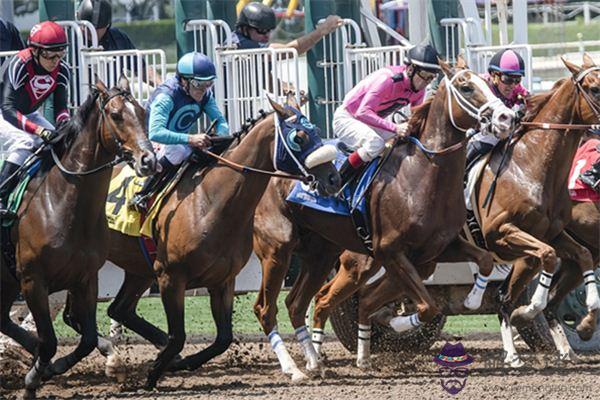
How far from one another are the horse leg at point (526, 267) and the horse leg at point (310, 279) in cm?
131

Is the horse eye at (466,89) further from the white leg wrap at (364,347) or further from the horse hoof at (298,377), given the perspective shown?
the horse hoof at (298,377)

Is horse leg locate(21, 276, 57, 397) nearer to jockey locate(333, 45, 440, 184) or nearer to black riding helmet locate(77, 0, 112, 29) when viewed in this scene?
jockey locate(333, 45, 440, 184)

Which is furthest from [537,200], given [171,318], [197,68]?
[171,318]

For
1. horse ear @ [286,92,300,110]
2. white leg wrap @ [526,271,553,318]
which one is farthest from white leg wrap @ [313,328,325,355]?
horse ear @ [286,92,300,110]

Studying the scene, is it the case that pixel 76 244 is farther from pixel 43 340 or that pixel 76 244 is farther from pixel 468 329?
pixel 468 329

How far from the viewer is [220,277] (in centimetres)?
938

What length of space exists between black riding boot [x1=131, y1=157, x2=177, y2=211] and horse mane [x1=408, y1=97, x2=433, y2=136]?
1.69 meters

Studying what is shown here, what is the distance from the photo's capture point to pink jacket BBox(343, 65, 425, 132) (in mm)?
10414

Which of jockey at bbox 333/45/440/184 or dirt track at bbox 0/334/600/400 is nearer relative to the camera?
dirt track at bbox 0/334/600/400

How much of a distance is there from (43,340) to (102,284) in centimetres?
269

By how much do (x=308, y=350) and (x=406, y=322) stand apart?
2.44 ft

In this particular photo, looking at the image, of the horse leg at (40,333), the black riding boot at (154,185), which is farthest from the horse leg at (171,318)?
the horse leg at (40,333)

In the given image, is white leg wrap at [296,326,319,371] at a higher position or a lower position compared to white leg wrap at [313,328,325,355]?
higher

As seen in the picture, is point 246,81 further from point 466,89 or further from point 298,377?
point 298,377
